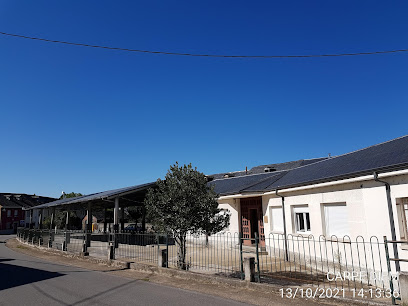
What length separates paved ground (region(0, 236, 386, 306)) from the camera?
6801 millimetres

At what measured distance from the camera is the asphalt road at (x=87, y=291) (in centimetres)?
688

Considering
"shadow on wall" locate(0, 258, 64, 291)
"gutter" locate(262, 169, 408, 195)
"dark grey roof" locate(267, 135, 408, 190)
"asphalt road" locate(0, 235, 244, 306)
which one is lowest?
"shadow on wall" locate(0, 258, 64, 291)

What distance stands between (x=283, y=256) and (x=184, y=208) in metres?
6.31

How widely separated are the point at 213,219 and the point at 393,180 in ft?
18.8

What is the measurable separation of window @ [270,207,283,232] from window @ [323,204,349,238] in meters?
2.87

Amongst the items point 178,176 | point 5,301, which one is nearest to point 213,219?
point 178,176

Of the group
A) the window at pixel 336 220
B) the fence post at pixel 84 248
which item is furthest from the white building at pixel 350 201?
the fence post at pixel 84 248

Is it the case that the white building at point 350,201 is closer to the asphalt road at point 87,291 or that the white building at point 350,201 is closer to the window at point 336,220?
the window at point 336,220

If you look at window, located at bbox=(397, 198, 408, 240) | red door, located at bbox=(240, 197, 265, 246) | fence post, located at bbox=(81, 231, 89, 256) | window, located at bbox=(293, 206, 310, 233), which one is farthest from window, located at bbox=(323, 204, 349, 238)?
fence post, located at bbox=(81, 231, 89, 256)

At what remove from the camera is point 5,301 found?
7.05 m

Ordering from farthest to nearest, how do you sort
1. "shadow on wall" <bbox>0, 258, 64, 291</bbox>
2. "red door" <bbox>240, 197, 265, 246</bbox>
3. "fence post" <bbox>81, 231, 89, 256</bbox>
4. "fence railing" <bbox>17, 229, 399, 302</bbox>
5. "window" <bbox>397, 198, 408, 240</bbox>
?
"red door" <bbox>240, 197, 265, 246</bbox> → "fence post" <bbox>81, 231, 89, 256</bbox> → "shadow on wall" <bbox>0, 258, 64, 291</bbox> → "fence railing" <bbox>17, 229, 399, 302</bbox> → "window" <bbox>397, 198, 408, 240</bbox>

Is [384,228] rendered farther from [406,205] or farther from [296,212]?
[296,212]

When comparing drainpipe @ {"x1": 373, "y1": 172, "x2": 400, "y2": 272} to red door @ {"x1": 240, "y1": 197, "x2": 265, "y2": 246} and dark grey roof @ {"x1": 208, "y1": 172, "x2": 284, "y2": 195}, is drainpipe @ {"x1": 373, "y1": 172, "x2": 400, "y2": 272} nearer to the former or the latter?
red door @ {"x1": 240, "y1": 197, "x2": 265, "y2": 246}

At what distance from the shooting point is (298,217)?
12.6 metres
